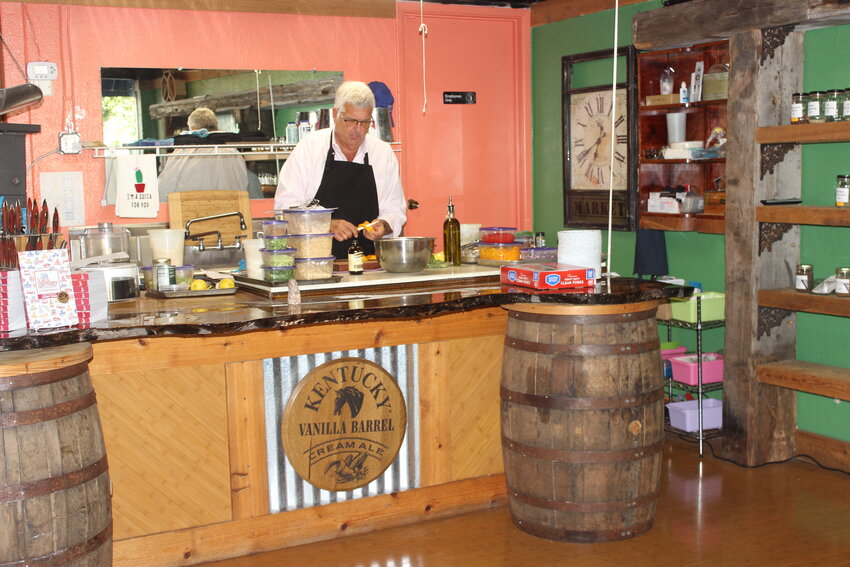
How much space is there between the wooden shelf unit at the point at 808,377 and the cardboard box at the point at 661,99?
5.67 ft

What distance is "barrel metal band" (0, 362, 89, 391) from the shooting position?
9.00 ft

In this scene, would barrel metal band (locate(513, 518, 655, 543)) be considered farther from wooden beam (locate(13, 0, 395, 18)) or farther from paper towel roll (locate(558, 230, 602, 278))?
wooden beam (locate(13, 0, 395, 18))

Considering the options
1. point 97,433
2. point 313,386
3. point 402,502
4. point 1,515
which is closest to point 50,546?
point 1,515

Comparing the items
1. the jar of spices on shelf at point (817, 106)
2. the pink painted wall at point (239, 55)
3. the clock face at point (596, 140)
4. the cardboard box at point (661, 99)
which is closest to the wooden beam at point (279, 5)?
the pink painted wall at point (239, 55)

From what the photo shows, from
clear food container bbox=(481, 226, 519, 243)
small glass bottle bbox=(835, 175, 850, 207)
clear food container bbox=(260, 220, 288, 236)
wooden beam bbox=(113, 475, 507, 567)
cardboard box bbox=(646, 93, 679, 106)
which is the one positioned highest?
cardboard box bbox=(646, 93, 679, 106)

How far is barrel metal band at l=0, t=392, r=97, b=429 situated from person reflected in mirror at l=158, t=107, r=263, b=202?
366 cm

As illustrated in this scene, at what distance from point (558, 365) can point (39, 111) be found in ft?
13.7

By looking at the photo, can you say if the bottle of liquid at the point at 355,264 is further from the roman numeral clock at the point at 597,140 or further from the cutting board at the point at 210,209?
the roman numeral clock at the point at 597,140

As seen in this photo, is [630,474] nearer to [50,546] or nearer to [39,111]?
[50,546]

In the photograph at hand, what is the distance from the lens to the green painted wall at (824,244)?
15.8ft

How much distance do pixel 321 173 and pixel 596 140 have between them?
7.32ft

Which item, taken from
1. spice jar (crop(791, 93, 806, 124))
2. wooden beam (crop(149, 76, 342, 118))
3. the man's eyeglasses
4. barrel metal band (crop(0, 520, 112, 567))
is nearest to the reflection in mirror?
wooden beam (crop(149, 76, 342, 118))

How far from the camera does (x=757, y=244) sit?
15.8 ft

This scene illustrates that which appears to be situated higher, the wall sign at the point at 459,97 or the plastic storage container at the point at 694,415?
the wall sign at the point at 459,97
